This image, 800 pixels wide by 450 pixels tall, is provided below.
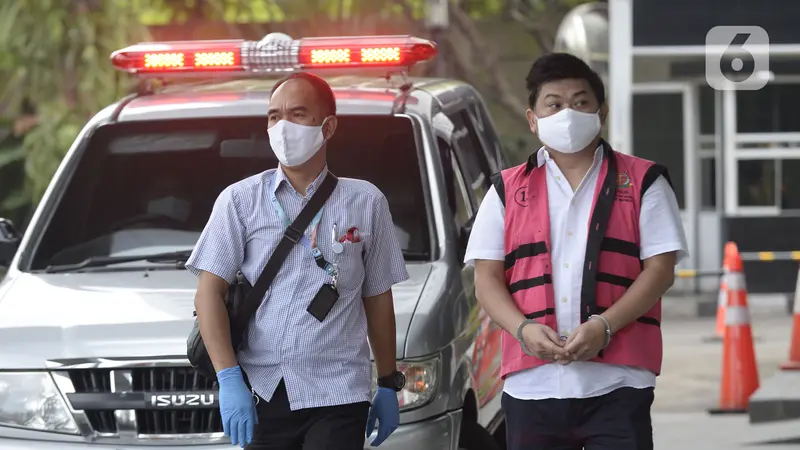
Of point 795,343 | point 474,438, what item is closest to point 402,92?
point 474,438

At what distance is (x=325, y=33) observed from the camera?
92.2ft

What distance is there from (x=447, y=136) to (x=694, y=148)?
16.8m

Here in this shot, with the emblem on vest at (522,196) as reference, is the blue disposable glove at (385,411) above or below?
below

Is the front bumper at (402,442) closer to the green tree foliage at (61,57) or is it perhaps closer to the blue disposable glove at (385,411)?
the blue disposable glove at (385,411)

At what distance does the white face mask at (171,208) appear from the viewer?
21.1ft

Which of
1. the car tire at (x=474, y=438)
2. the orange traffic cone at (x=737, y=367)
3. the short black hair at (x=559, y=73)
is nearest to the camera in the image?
the short black hair at (x=559, y=73)

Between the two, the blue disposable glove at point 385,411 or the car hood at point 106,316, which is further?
the car hood at point 106,316

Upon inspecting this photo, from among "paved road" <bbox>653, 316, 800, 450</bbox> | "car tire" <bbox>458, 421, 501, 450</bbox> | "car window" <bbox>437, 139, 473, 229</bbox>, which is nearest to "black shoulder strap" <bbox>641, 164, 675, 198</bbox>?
"car tire" <bbox>458, 421, 501, 450</bbox>

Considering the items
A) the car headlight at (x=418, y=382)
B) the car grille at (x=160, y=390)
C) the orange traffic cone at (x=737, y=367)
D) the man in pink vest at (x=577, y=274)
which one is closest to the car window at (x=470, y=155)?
the car headlight at (x=418, y=382)

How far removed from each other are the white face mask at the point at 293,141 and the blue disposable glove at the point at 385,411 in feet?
2.36

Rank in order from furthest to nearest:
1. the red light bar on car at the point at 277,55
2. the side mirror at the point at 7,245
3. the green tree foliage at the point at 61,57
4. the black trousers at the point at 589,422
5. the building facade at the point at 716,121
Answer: the building facade at the point at 716,121 < the green tree foliage at the point at 61,57 < the red light bar on car at the point at 277,55 < the side mirror at the point at 7,245 < the black trousers at the point at 589,422

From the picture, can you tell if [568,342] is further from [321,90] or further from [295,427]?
[321,90]

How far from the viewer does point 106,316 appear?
5441 mm

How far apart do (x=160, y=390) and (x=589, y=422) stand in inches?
57.1
